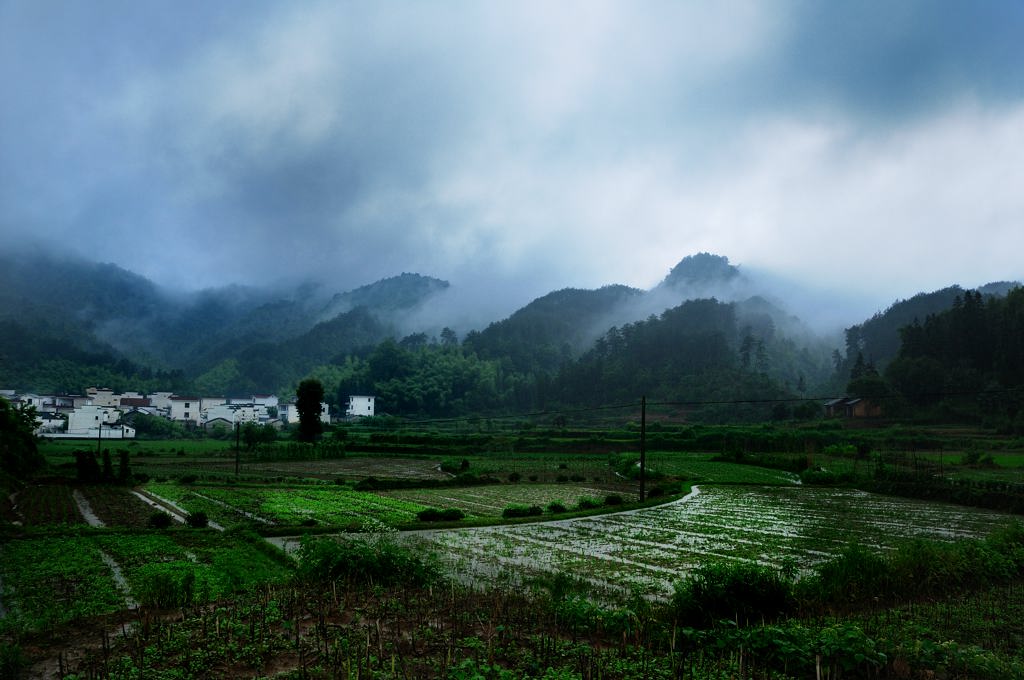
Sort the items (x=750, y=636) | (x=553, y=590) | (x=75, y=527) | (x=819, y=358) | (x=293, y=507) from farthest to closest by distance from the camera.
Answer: (x=819, y=358)
(x=293, y=507)
(x=75, y=527)
(x=553, y=590)
(x=750, y=636)

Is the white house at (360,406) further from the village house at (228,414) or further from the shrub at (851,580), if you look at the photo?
the shrub at (851,580)

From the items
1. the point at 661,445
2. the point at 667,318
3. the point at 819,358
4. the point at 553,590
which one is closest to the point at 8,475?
the point at 553,590

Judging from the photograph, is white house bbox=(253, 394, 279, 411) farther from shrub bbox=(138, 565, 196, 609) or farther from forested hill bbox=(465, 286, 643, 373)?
shrub bbox=(138, 565, 196, 609)

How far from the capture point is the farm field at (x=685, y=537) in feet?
52.5

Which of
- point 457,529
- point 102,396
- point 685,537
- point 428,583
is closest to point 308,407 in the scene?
point 457,529

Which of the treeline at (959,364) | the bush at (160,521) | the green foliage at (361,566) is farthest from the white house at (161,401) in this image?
the treeline at (959,364)

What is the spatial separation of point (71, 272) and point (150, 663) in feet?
792

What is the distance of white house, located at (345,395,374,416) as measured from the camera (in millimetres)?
113625

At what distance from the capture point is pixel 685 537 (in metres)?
21.2

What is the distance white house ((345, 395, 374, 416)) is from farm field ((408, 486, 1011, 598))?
90.2 meters

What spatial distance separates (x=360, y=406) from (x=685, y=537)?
99348 mm

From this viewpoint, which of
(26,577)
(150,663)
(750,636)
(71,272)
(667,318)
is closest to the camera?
(150,663)

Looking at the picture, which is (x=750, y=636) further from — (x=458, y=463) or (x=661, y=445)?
(x=661, y=445)

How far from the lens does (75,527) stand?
68.7 feet
